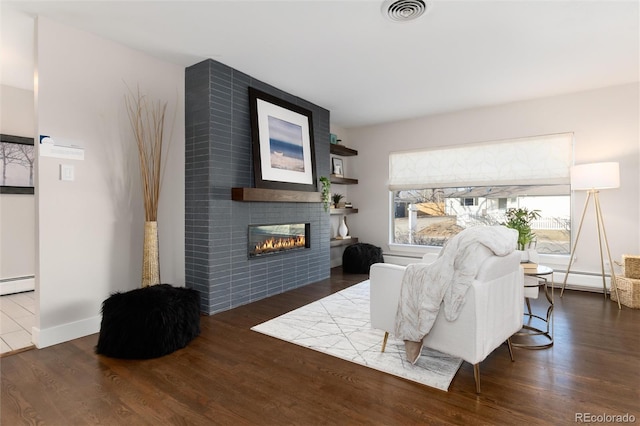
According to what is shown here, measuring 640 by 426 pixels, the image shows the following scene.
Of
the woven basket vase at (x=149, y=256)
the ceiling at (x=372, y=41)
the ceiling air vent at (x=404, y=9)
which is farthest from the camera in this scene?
the woven basket vase at (x=149, y=256)

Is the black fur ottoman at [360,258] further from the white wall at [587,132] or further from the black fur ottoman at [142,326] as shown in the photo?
the black fur ottoman at [142,326]

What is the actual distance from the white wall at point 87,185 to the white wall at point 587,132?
4023 mm

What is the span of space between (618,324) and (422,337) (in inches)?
91.5

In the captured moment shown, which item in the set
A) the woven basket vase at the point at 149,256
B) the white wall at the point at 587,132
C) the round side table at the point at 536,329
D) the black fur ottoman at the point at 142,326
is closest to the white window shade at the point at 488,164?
the white wall at the point at 587,132

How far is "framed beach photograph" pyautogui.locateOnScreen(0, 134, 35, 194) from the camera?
4234mm

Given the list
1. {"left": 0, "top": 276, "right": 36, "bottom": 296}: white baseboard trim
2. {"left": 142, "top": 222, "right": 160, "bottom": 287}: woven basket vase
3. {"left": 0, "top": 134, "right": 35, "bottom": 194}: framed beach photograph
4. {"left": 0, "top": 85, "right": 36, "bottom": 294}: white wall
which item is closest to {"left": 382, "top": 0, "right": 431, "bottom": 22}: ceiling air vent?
{"left": 142, "top": 222, "right": 160, "bottom": 287}: woven basket vase

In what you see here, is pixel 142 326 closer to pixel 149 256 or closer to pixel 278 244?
pixel 149 256

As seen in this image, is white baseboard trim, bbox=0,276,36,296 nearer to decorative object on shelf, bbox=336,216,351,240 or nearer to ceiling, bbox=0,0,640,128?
ceiling, bbox=0,0,640,128

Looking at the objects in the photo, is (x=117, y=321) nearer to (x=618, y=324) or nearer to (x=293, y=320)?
(x=293, y=320)

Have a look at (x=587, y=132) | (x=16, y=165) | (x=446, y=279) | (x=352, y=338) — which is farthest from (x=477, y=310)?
(x=16, y=165)

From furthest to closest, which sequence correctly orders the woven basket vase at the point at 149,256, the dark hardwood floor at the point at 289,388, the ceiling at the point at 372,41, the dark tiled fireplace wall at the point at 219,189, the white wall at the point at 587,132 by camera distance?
1. the white wall at the point at 587,132
2. the dark tiled fireplace wall at the point at 219,189
3. the woven basket vase at the point at 149,256
4. the ceiling at the point at 372,41
5. the dark hardwood floor at the point at 289,388

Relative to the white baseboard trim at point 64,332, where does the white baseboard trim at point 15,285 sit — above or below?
above

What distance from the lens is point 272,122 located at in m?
4.07

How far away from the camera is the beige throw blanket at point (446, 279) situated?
204cm
